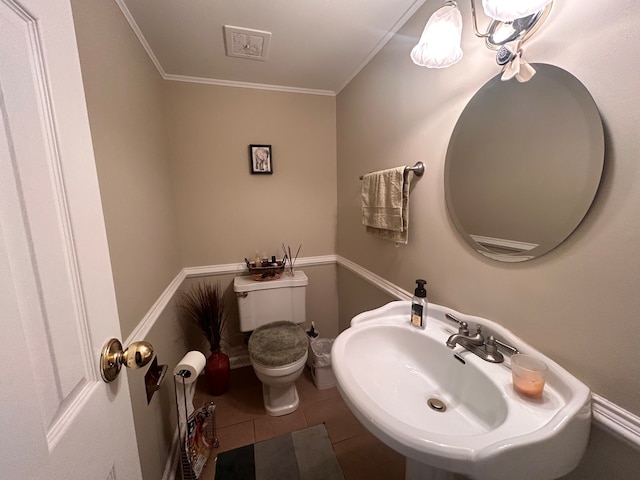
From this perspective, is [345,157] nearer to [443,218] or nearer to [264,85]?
[264,85]

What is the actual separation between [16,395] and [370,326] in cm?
96

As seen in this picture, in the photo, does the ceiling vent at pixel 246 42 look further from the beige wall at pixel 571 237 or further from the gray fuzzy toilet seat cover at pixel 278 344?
the gray fuzzy toilet seat cover at pixel 278 344

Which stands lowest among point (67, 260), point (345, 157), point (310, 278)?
point (310, 278)

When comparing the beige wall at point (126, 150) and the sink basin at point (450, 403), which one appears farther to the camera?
the beige wall at point (126, 150)

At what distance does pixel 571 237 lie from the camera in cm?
68

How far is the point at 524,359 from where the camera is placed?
0.74m

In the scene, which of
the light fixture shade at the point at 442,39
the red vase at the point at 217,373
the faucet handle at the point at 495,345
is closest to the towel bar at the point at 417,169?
the light fixture shade at the point at 442,39

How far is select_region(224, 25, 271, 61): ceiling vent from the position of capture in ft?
4.24

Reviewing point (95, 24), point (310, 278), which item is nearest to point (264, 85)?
point (95, 24)

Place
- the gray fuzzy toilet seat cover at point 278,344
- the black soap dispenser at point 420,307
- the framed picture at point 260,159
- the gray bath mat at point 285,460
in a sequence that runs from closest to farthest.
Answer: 1. the black soap dispenser at point 420,307
2. the gray bath mat at point 285,460
3. the gray fuzzy toilet seat cover at point 278,344
4. the framed picture at point 260,159

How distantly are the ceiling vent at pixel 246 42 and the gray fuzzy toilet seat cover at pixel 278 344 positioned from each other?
1712 mm

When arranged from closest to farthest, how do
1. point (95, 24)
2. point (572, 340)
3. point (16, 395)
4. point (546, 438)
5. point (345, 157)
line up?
point (16, 395)
point (546, 438)
point (572, 340)
point (95, 24)
point (345, 157)

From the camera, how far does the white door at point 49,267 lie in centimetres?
30

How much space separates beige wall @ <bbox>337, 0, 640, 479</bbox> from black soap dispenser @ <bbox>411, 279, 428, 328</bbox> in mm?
112
